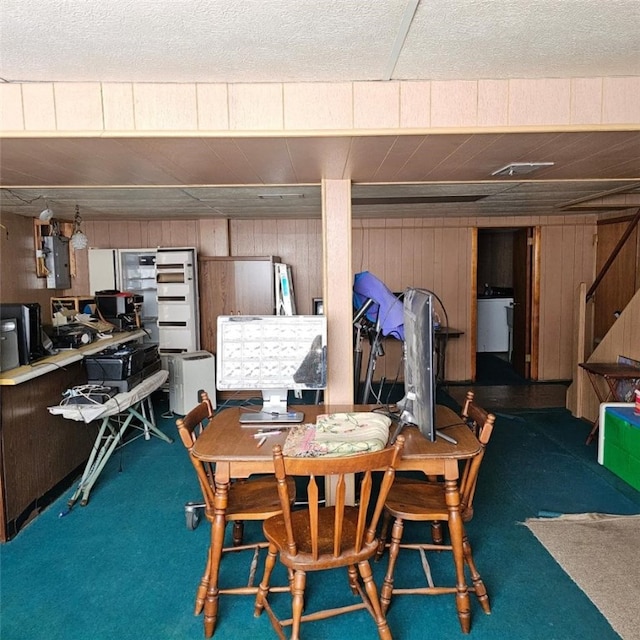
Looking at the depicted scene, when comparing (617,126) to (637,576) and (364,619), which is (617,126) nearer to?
(637,576)

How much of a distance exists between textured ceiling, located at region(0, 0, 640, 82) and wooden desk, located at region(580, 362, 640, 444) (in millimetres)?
2582

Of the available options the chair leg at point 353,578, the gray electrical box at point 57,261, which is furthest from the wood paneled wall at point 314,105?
the gray electrical box at point 57,261

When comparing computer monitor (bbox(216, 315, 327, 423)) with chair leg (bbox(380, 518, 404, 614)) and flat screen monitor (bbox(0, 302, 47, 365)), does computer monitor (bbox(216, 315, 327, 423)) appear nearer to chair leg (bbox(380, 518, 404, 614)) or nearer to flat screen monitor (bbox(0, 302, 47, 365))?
chair leg (bbox(380, 518, 404, 614))

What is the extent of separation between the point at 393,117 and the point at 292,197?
208cm

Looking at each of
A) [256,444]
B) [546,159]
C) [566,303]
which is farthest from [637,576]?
[566,303]

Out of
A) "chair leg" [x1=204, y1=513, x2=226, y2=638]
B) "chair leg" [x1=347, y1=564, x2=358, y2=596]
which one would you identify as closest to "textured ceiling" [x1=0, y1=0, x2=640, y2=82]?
"chair leg" [x1=204, y1=513, x2=226, y2=638]

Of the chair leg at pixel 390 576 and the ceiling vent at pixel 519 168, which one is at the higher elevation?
the ceiling vent at pixel 519 168

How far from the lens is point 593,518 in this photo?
9.52 ft

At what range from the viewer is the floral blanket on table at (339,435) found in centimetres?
189

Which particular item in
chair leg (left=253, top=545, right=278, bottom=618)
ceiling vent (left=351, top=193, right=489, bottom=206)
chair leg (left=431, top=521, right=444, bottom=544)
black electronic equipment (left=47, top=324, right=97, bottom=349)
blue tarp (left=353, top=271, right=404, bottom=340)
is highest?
ceiling vent (left=351, top=193, right=489, bottom=206)

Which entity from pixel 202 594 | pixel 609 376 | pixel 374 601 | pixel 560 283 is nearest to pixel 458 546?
pixel 374 601

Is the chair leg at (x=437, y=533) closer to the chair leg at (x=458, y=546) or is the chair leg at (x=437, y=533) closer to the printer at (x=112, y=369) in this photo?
the chair leg at (x=458, y=546)

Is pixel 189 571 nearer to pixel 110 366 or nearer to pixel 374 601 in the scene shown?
pixel 374 601

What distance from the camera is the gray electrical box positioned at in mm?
5535
